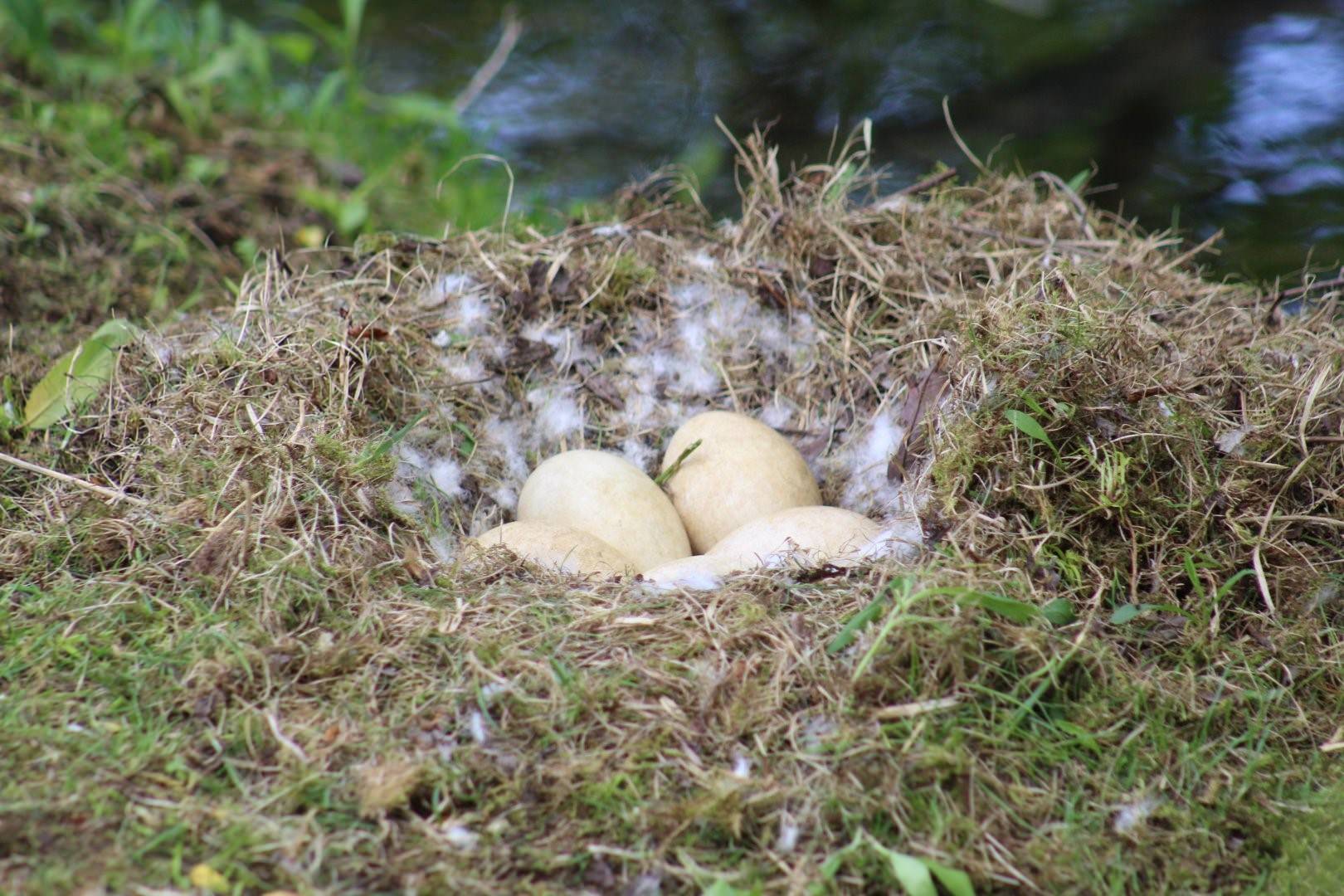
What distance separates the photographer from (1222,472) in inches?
Result: 91.8

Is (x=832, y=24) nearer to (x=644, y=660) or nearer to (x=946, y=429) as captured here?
(x=946, y=429)

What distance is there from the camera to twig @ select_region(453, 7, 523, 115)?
5531 millimetres

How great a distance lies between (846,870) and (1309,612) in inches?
44.9

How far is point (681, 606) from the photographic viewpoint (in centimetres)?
213

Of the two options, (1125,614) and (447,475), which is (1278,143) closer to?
(1125,614)

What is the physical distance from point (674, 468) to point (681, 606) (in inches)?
26.9

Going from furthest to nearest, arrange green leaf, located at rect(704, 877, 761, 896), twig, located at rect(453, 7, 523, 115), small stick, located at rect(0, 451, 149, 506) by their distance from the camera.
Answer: twig, located at rect(453, 7, 523, 115), small stick, located at rect(0, 451, 149, 506), green leaf, located at rect(704, 877, 761, 896)

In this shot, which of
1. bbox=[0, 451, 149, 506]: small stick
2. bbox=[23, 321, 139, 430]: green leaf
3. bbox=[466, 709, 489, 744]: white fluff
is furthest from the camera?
bbox=[23, 321, 139, 430]: green leaf

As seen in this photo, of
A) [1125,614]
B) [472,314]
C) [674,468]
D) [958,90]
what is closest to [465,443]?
[472,314]

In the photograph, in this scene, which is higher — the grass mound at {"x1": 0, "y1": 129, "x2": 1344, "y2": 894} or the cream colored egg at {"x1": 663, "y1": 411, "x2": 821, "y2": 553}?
the grass mound at {"x1": 0, "y1": 129, "x2": 1344, "y2": 894}

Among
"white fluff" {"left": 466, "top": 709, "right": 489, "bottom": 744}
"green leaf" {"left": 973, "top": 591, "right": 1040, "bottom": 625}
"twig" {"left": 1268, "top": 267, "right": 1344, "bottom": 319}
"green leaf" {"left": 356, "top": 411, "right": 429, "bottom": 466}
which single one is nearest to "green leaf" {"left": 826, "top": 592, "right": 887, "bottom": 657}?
"green leaf" {"left": 973, "top": 591, "right": 1040, "bottom": 625}

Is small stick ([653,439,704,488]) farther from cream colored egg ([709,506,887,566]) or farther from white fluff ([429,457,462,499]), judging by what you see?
white fluff ([429,457,462,499])

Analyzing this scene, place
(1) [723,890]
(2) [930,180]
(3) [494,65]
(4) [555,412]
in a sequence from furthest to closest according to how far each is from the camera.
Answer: (3) [494,65], (2) [930,180], (4) [555,412], (1) [723,890]

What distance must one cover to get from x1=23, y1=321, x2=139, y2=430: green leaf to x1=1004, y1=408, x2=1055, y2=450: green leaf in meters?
1.99
